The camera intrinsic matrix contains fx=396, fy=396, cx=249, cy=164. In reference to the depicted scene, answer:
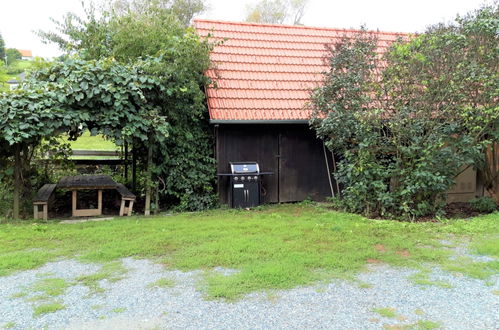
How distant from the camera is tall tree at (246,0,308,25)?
38.2 metres

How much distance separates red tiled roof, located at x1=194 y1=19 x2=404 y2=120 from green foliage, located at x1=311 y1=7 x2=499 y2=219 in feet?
4.14

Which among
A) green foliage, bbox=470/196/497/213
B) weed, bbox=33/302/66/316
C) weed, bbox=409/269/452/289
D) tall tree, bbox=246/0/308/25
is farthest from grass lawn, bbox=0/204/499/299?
tall tree, bbox=246/0/308/25

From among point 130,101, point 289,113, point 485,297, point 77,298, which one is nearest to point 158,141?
point 130,101

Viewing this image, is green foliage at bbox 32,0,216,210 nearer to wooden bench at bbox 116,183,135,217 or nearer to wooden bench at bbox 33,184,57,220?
wooden bench at bbox 116,183,135,217

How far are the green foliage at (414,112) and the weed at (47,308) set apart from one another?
5.84 meters

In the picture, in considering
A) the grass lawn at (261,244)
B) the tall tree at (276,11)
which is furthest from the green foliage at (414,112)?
the tall tree at (276,11)

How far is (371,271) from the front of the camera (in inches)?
187

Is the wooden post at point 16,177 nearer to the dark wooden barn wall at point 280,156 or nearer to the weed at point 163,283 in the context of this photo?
the dark wooden barn wall at point 280,156

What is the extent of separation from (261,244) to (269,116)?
13.0ft

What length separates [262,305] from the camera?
3.77 meters

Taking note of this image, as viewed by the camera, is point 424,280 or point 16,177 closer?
point 424,280

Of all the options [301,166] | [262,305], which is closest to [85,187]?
[301,166]

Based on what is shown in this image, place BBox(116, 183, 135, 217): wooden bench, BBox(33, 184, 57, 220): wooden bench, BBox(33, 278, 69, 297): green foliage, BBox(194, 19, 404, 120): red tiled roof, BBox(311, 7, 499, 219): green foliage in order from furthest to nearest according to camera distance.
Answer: BBox(194, 19, 404, 120): red tiled roof, BBox(116, 183, 135, 217): wooden bench, BBox(33, 184, 57, 220): wooden bench, BBox(311, 7, 499, 219): green foliage, BBox(33, 278, 69, 297): green foliage

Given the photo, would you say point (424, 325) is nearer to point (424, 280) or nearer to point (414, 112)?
point (424, 280)
